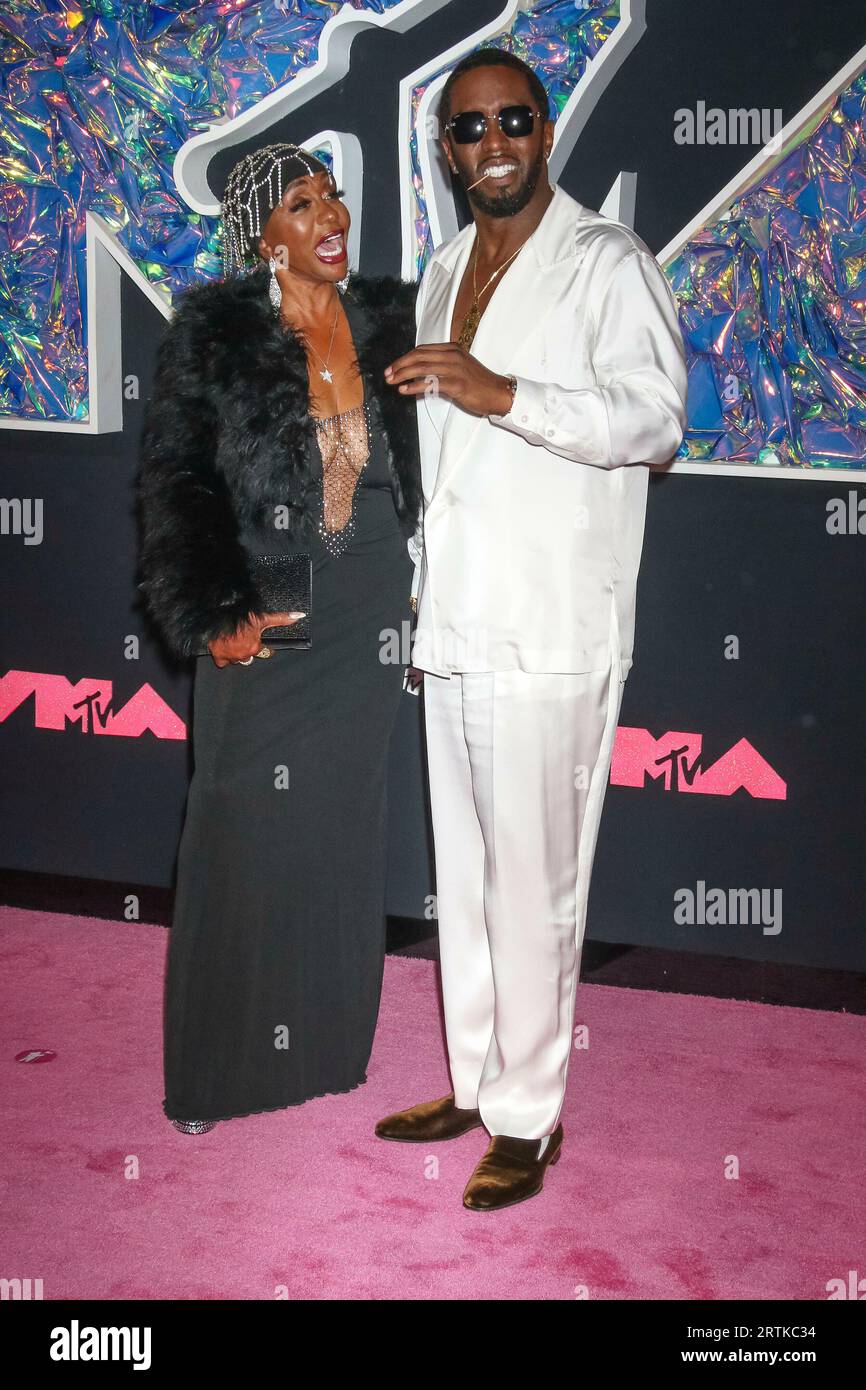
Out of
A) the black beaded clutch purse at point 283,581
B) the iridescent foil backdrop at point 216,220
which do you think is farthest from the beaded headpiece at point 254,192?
the iridescent foil backdrop at point 216,220

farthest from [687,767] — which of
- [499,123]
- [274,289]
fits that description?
[499,123]

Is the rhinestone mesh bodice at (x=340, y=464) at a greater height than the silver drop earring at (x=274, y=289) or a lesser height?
lesser

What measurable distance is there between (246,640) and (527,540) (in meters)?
0.59

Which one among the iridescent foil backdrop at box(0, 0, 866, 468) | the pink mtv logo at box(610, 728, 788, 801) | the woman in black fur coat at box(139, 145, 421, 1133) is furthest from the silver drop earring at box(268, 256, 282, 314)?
the pink mtv logo at box(610, 728, 788, 801)

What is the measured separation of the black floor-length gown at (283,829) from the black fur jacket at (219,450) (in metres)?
0.10

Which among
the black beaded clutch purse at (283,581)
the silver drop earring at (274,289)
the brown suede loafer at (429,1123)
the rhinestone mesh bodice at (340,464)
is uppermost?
the silver drop earring at (274,289)

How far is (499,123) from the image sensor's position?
2.35m

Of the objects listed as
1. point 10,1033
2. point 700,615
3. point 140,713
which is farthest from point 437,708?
point 140,713

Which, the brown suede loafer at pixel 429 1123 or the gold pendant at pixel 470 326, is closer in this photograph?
the gold pendant at pixel 470 326

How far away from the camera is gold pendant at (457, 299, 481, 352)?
8.16ft

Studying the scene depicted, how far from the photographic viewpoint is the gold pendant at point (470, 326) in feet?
8.16

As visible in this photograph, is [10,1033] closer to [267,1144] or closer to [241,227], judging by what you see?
[267,1144]

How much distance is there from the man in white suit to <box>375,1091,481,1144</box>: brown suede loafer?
0.20 m

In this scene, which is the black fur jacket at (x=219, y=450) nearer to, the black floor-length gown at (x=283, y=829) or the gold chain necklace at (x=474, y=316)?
the black floor-length gown at (x=283, y=829)
